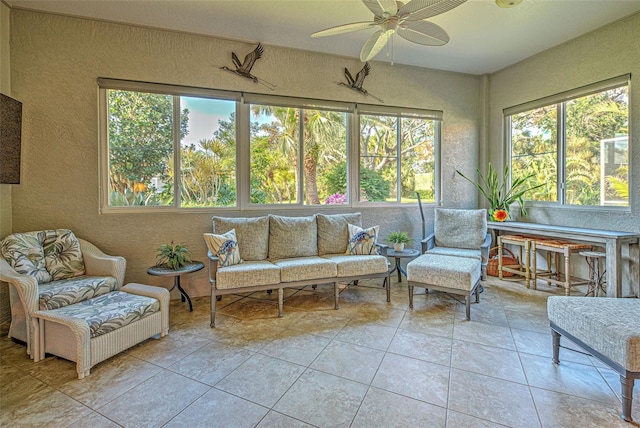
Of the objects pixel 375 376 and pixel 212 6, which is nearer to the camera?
pixel 375 376

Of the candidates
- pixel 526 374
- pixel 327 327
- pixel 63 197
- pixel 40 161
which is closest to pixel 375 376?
pixel 327 327

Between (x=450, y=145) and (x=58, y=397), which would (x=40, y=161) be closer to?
(x=58, y=397)

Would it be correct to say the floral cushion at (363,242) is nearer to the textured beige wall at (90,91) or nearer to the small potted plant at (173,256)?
the textured beige wall at (90,91)

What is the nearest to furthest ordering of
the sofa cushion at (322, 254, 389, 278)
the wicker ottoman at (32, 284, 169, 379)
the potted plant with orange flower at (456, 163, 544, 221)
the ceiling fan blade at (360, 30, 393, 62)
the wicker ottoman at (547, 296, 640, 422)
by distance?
the wicker ottoman at (547, 296, 640, 422)
the wicker ottoman at (32, 284, 169, 379)
the ceiling fan blade at (360, 30, 393, 62)
the sofa cushion at (322, 254, 389, 278)
the potted plant with orange flower at (456, 163, 544, 221)

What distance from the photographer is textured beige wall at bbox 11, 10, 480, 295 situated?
10.2 ft

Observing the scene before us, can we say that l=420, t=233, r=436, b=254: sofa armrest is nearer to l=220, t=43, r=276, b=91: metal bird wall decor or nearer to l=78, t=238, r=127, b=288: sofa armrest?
l=220, t=43, r=276, b=91: metal bird wall decor

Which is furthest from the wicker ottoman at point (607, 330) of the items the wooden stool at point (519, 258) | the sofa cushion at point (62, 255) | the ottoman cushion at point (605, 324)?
the sofa cushion at point (62, 255)

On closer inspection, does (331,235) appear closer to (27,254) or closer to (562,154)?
(27,254)

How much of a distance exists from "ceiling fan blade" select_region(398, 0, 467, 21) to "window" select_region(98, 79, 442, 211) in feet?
6.38

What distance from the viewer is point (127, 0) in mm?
2963

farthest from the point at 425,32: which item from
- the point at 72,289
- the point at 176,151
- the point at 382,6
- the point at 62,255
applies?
the point at 62,255

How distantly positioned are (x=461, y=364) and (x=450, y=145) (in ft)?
11.8

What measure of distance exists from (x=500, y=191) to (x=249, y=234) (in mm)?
3895

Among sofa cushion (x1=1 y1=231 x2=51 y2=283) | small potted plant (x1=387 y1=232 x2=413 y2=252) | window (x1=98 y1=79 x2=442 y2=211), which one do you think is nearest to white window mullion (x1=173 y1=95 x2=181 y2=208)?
window (x1=98 y1=79 x2=442 y2=211)
